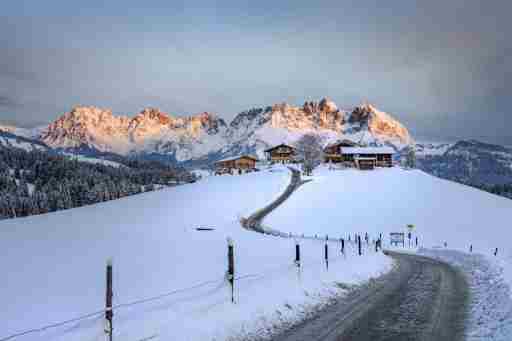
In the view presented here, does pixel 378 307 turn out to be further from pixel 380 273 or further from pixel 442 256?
pixel 442 256

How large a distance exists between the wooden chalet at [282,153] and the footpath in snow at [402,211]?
48.7 metres

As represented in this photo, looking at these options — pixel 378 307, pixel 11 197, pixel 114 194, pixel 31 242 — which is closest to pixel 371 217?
pixel 31 242

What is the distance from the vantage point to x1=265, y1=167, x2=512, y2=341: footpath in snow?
213 feet

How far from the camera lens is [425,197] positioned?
91625 mm

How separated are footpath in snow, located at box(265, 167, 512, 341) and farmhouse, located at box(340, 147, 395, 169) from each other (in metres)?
14.4

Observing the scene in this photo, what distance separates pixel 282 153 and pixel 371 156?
A: 41580 mm

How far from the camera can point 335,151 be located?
143000mm

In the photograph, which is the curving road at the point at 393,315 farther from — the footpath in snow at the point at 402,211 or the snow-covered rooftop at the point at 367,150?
the snow-covered rooftop at the point at 367,150

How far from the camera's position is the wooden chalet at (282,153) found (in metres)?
163

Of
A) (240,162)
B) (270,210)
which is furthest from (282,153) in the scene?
(270,210)

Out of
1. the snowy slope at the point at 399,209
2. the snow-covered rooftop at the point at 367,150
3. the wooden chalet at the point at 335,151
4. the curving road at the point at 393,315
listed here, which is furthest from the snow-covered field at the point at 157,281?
the wooden chalet at the point at 335,151

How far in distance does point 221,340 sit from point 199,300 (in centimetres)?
231

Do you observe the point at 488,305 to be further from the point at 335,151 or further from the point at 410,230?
the point at 335,151

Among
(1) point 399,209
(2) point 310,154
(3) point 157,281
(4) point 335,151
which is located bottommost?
(1) point 399,209
